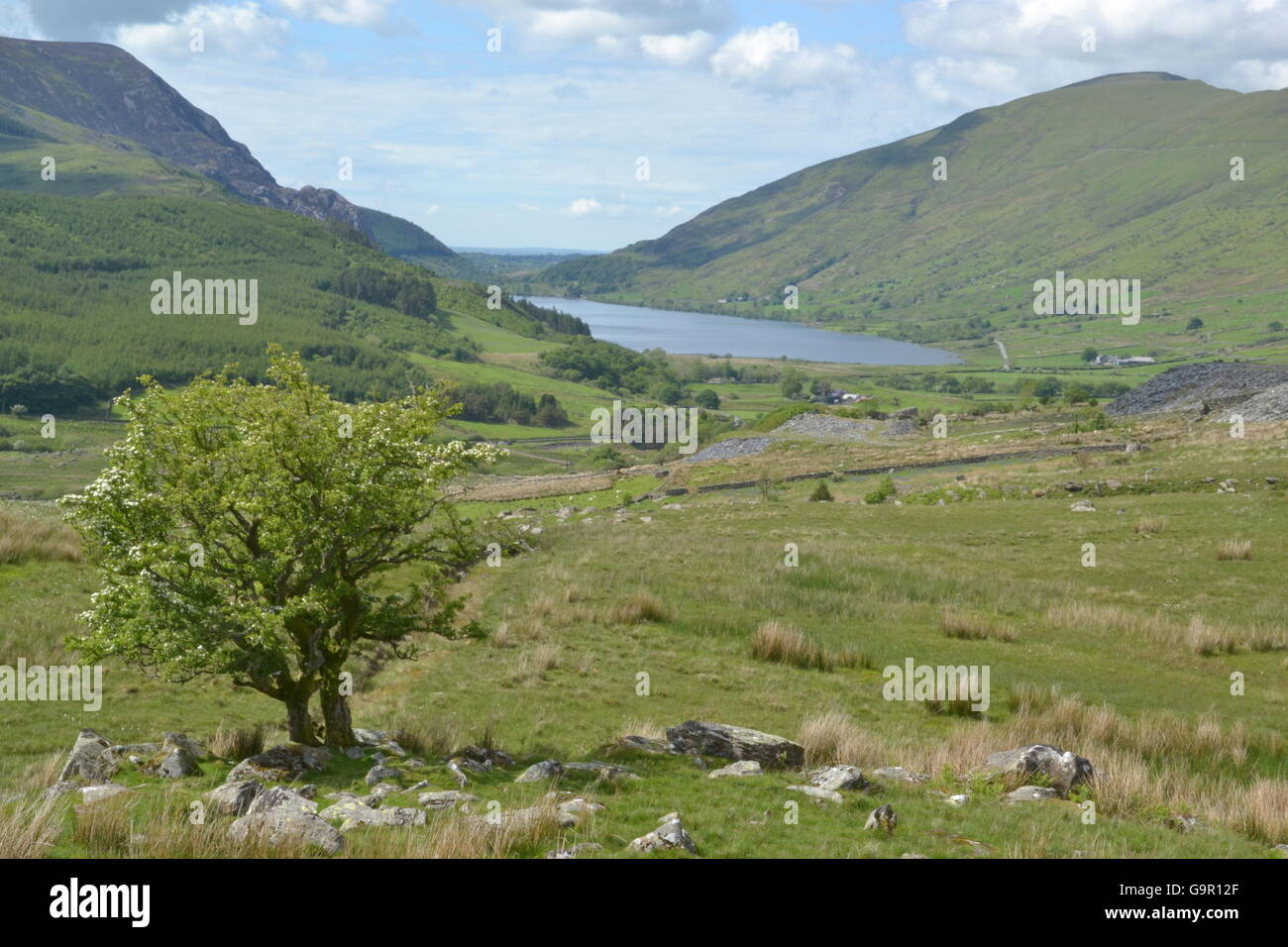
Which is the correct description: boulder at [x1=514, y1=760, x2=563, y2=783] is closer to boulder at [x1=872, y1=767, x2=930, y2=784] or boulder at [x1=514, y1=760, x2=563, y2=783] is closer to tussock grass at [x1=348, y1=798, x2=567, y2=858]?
tussock grass at [x1=348, y1=798, x2=567, y2=858]

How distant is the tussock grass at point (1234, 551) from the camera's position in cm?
3153

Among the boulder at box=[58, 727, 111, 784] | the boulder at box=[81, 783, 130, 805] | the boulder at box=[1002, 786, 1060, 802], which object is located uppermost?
the boulder at box=[81, 783, 130, 805]

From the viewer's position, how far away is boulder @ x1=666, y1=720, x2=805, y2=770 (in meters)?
14.5

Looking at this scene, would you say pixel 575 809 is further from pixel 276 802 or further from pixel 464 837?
pixel 276 802

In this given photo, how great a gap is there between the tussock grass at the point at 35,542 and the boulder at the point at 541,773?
701 inches

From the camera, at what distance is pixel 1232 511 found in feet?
123

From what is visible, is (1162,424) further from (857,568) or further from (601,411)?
(601,411)

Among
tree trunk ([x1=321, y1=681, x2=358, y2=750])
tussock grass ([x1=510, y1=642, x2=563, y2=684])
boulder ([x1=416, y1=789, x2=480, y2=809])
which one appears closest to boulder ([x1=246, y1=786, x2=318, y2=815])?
→ boulder ([x1=416, y1=789, x2=480, y2=809])

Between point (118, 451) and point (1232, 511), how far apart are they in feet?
132

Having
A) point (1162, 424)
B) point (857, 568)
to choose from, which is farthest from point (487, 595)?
point (1162, 424)

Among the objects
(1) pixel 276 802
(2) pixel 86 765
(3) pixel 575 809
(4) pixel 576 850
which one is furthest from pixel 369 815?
(2) pixel 86 765

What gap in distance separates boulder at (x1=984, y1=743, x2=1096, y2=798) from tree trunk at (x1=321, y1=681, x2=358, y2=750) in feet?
33.0

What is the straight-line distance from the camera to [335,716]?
572 inches

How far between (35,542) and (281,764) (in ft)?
58.0
